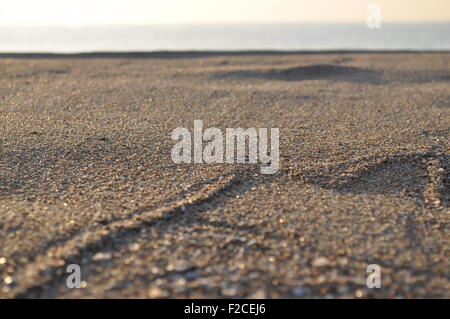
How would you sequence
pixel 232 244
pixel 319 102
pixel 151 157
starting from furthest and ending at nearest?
pixel 319 102 < pixel 151 157 < pixel 232 244

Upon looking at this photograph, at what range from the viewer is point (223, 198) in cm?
517

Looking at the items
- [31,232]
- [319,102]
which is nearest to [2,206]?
[31,232]

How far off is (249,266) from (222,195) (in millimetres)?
1504

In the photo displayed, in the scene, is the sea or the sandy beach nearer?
the sandy beach

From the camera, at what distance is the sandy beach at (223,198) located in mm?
3721

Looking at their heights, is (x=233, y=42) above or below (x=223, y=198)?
above

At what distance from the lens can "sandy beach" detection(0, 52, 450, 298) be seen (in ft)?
12.2

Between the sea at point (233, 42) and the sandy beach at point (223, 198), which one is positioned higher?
the sea at point (233, 42)

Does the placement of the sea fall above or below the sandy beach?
above

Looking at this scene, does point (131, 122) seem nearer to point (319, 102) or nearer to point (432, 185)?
point (319, 102)

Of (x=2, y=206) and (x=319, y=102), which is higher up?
(x=319, y=102)

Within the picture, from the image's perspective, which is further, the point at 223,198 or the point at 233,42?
the point at 233,42

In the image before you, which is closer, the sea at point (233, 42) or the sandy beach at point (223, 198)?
the sandy beach at point (223, 198)
